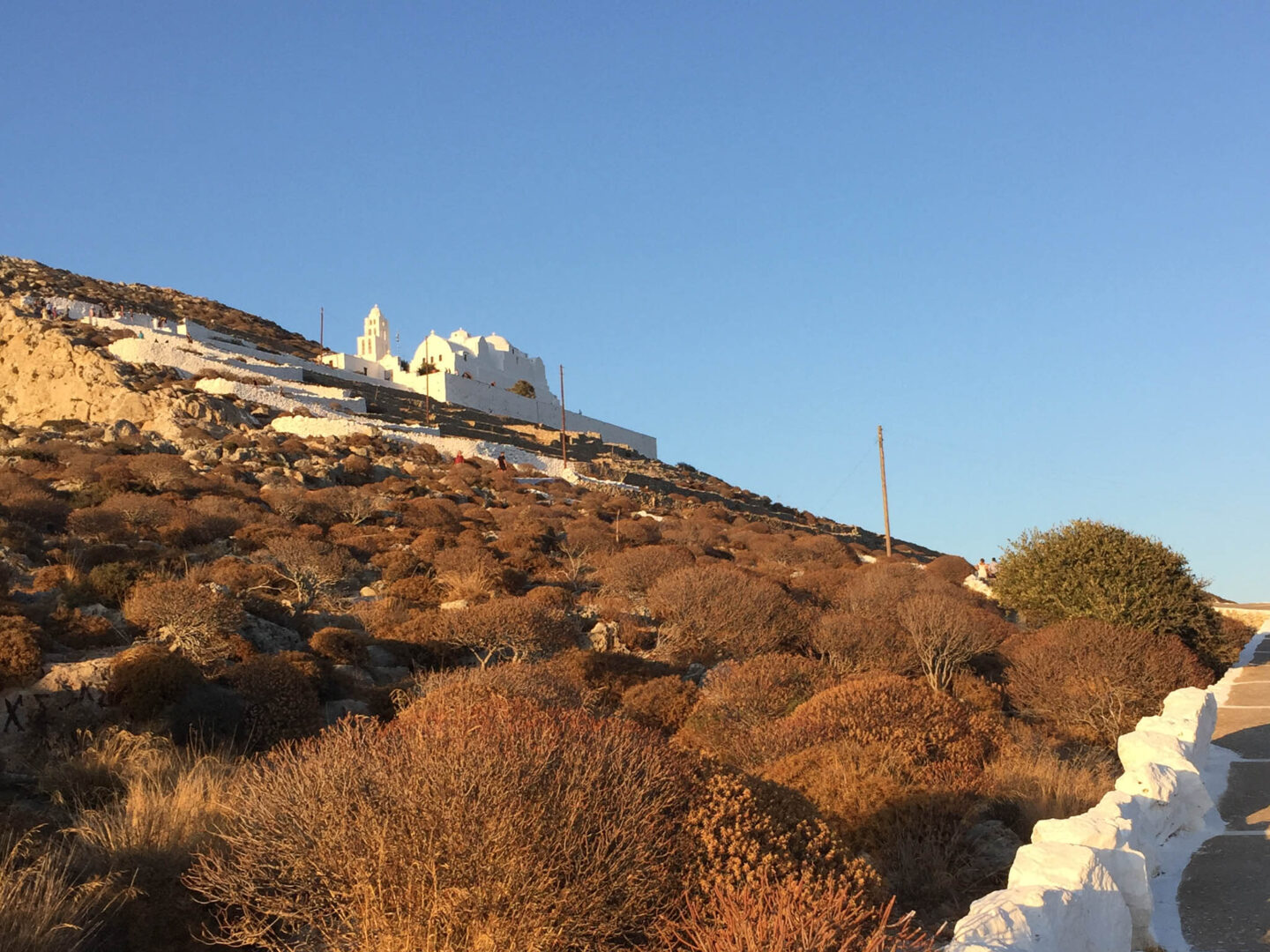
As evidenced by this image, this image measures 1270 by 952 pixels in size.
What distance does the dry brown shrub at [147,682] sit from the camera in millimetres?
10805

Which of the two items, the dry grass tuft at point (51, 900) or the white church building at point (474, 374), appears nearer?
the dry grass tuft at point (51, 900)

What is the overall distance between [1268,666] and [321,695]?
1400cm

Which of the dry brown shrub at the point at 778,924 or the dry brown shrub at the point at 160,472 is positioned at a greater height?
the dry brown shrub at the point at 160,472

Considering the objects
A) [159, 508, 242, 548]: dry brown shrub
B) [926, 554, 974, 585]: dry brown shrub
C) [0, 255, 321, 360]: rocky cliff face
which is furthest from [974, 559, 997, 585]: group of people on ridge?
[0, 255, 321, 360]: rocky cliff face

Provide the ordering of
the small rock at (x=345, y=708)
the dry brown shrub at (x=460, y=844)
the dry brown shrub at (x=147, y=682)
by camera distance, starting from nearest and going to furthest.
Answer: the dry brown shrub at (x=460, y=844) < the dry brown shrub at (x=147, y=682) < the small rock at (x=345, y=708)

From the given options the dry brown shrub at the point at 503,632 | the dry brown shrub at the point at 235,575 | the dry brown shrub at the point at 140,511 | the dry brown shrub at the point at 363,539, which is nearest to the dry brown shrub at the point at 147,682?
the dry brown shrub at the point at 503,632

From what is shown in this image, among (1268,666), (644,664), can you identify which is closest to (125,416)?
(644,664)

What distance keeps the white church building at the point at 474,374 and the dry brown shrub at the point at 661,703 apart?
198 ft

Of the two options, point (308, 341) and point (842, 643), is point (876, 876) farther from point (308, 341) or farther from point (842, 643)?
point (308, 341)

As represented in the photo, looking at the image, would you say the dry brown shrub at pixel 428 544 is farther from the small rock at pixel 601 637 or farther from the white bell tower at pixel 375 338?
the white bell tower at pixel 375 338

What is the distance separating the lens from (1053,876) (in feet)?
16.2

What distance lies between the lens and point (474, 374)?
82.8 metres

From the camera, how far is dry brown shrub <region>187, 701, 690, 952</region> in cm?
448

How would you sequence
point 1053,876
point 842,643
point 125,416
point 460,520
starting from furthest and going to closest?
point 125,416, point 460,520, point 842,643, point 1053,876
